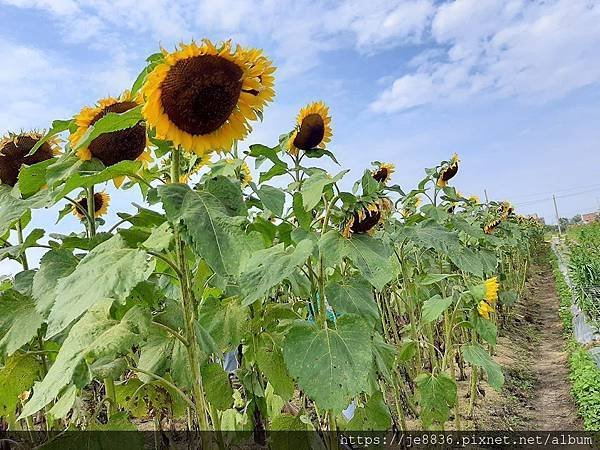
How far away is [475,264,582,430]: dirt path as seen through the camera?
12.9 ft

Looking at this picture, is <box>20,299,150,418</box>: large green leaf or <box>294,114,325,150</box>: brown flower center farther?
<box>294,114,325,150</box>: brown flower center

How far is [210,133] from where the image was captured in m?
1.13

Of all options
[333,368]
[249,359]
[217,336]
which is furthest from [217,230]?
[249,359]

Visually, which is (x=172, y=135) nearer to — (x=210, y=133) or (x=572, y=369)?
(x=210, y=133)

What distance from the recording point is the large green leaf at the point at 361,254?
1.22m

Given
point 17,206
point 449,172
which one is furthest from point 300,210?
point 449,172

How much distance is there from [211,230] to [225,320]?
1.68ft

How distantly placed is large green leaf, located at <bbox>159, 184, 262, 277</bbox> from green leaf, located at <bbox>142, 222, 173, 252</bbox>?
0.11 m

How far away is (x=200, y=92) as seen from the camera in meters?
1.05

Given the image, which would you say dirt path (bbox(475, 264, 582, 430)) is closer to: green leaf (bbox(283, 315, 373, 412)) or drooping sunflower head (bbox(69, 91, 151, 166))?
green leaf (bbox(283, 315, 373, 412))

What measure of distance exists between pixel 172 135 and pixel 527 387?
4.45m

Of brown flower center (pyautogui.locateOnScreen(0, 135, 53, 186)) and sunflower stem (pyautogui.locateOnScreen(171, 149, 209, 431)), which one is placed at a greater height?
brown flower center (pyautogui.locateOnScreen(0, 135, 53, 186))

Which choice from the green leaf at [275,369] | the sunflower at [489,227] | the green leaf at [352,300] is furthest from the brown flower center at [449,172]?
the sunflower at [489,227]

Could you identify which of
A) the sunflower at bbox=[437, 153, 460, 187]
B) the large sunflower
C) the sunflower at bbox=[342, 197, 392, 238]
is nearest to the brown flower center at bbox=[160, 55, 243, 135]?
the large sunflower
